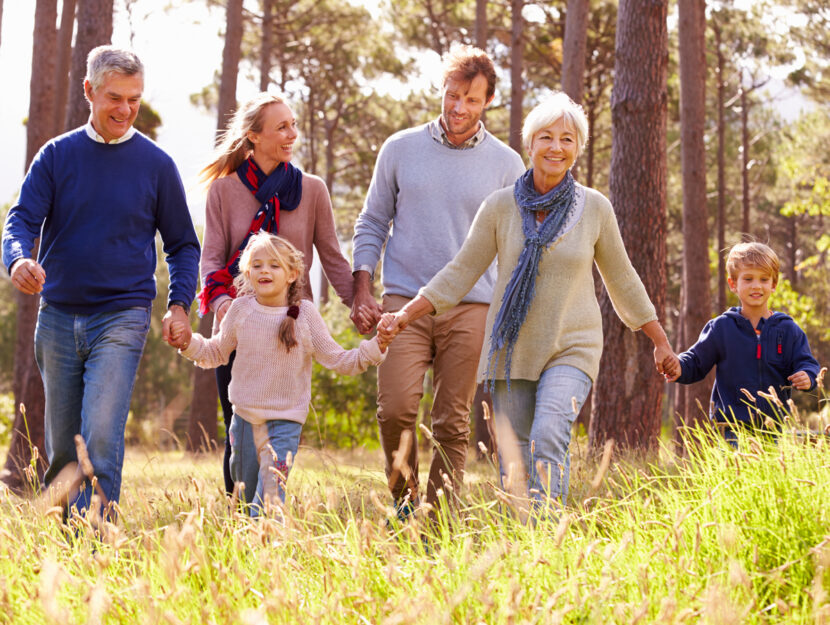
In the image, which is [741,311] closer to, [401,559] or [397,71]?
[401,559]

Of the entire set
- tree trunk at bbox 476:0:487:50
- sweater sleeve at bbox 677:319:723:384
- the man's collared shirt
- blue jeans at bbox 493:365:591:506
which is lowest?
blue jeans at bbox 493:365:591:506

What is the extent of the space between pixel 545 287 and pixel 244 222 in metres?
1.70

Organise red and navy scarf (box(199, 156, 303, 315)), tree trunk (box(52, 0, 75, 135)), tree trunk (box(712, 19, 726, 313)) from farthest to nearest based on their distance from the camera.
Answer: tree trunk (box(712, 19, 726, 313))
tree trunk (box(52, 0, 75, 135))
red and navy scarf (box(199, 156, 303, 315))

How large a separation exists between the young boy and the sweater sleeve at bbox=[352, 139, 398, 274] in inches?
72.5

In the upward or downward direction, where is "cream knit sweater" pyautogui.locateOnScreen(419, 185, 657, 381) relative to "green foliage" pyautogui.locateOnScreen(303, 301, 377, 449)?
upward

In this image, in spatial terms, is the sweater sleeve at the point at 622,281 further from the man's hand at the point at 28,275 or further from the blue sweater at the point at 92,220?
the man's hand at the point at 28,275

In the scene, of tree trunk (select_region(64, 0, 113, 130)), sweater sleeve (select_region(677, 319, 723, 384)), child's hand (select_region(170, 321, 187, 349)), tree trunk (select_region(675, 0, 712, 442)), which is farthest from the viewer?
tree trunk (select_region(675, 0, 712, 442))

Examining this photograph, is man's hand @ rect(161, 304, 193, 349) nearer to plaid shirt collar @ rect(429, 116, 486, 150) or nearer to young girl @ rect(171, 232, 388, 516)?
young girl @ rect(171, 232, 388, 516)

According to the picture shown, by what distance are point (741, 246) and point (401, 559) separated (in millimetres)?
3170

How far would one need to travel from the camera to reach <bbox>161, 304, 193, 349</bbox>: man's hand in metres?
4.60

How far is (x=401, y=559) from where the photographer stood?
10.6 ft

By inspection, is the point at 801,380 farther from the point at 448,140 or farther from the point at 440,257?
the point at 448,140

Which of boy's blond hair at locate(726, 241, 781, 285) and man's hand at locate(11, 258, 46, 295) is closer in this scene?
man's hand at locate(11, 258, 46, 295)

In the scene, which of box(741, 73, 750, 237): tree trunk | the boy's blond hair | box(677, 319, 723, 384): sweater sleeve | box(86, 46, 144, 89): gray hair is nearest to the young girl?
box(86, 46, 144, 89): gray hair
